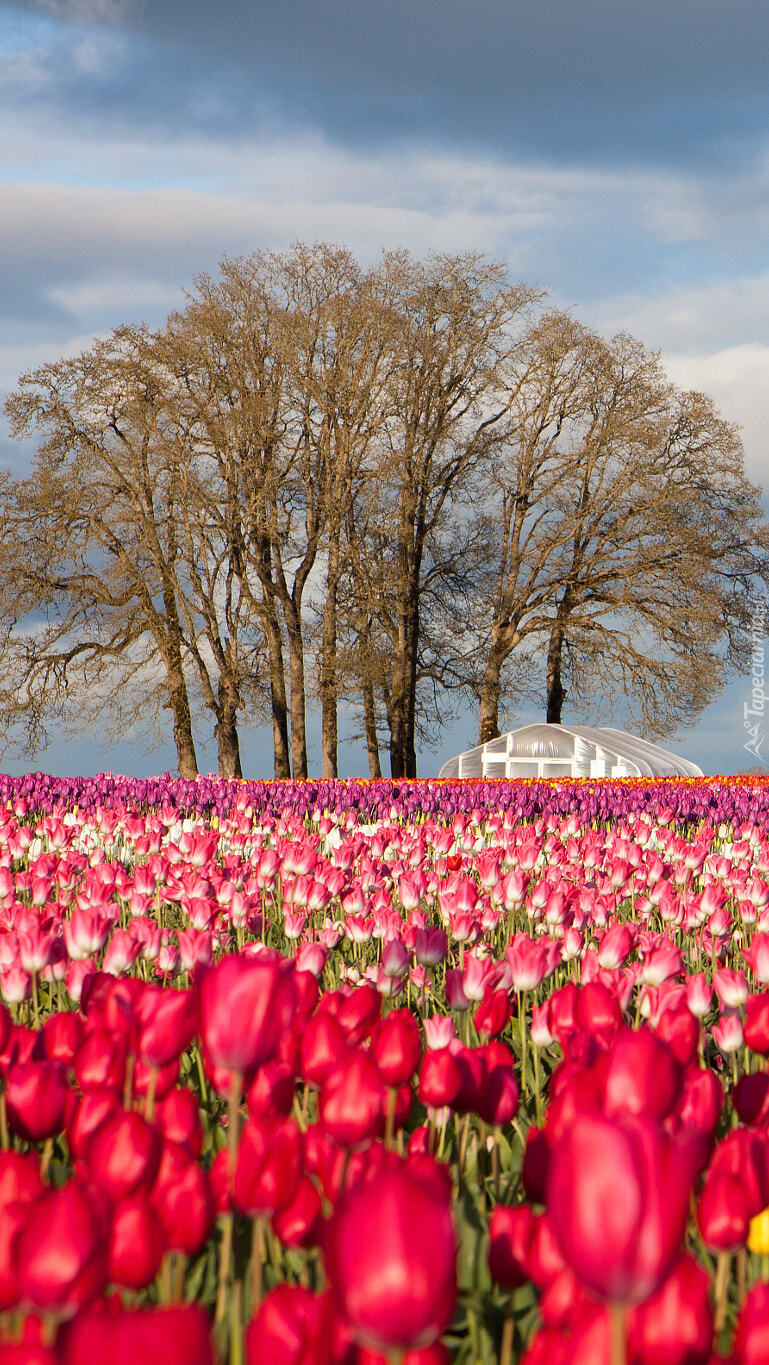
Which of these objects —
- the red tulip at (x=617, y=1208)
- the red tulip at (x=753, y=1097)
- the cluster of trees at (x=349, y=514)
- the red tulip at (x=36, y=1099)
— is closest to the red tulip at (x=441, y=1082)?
the red tulip at (x=753, y=1097)

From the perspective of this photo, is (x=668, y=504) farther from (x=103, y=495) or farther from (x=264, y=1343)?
(x=264, y=1343)

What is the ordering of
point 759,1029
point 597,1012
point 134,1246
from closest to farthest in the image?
1. point 134,1246
2. point 597,1012
3. point 759,1029

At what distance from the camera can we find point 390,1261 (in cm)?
96

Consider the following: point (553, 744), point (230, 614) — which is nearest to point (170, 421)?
point (230, 614)

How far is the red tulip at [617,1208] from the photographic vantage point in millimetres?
956

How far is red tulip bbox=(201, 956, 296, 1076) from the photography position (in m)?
1.53

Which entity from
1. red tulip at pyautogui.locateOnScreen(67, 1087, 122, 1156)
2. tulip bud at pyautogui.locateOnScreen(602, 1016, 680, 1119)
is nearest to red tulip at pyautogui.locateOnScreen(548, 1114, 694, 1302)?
tulip bud at pyautogui.locateOnScreen(602, 1016, 680, 1119)

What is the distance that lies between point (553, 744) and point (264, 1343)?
27517 mm

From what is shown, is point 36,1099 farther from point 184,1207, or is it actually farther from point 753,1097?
point 753,1097

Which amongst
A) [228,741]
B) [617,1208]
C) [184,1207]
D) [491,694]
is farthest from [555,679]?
[617,1208]

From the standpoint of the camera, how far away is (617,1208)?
96cm

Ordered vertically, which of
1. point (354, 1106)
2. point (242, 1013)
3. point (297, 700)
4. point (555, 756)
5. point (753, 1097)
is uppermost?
point (297, 700)

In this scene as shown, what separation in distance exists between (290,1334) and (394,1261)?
0.67ft

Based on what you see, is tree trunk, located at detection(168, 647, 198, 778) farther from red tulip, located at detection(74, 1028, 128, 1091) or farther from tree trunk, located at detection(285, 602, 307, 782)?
red tulip, located at detection(74, 1028, 128, 1091)
